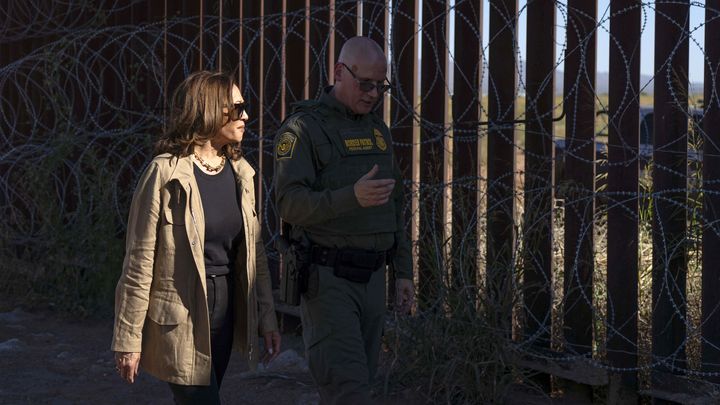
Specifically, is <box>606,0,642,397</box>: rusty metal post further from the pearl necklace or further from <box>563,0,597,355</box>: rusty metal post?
the pearl necklace

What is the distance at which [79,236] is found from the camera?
25.5ft

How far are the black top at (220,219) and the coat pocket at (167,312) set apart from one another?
158 millimetres

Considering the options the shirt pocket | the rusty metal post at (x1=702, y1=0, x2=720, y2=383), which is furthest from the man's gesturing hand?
the rusty metal post at (x1=702, y1=0, x2=720, y2=383)

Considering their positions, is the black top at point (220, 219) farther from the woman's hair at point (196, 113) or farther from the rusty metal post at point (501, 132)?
the rusty metal post at point (501, 132)

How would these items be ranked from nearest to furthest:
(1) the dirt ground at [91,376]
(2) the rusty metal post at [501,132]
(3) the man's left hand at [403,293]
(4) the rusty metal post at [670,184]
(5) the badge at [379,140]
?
(5) the badge at [379,140] → (3) the man's left hand at [403,293] → (4) the rusty metal post at [670,184] → (2) the rusty metal post at [501,132] → (1) the dirt ground at [91,376]

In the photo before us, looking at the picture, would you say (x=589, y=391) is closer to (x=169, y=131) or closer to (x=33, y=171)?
(x=169, y=131)

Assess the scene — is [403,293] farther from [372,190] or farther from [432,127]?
[432,127]

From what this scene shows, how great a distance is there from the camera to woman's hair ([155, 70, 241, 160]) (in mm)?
3660

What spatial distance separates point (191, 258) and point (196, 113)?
49 cm

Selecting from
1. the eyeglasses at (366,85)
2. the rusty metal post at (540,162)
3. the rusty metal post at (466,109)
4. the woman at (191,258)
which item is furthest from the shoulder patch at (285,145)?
the rusty metal post at (466,109)

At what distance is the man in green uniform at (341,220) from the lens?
146 inches

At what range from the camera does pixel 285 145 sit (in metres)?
3.78

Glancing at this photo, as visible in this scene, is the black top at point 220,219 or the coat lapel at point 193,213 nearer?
the coat lapel at point 193,213

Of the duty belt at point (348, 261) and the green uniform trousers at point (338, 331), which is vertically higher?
the duty belt at point (348, 261)
